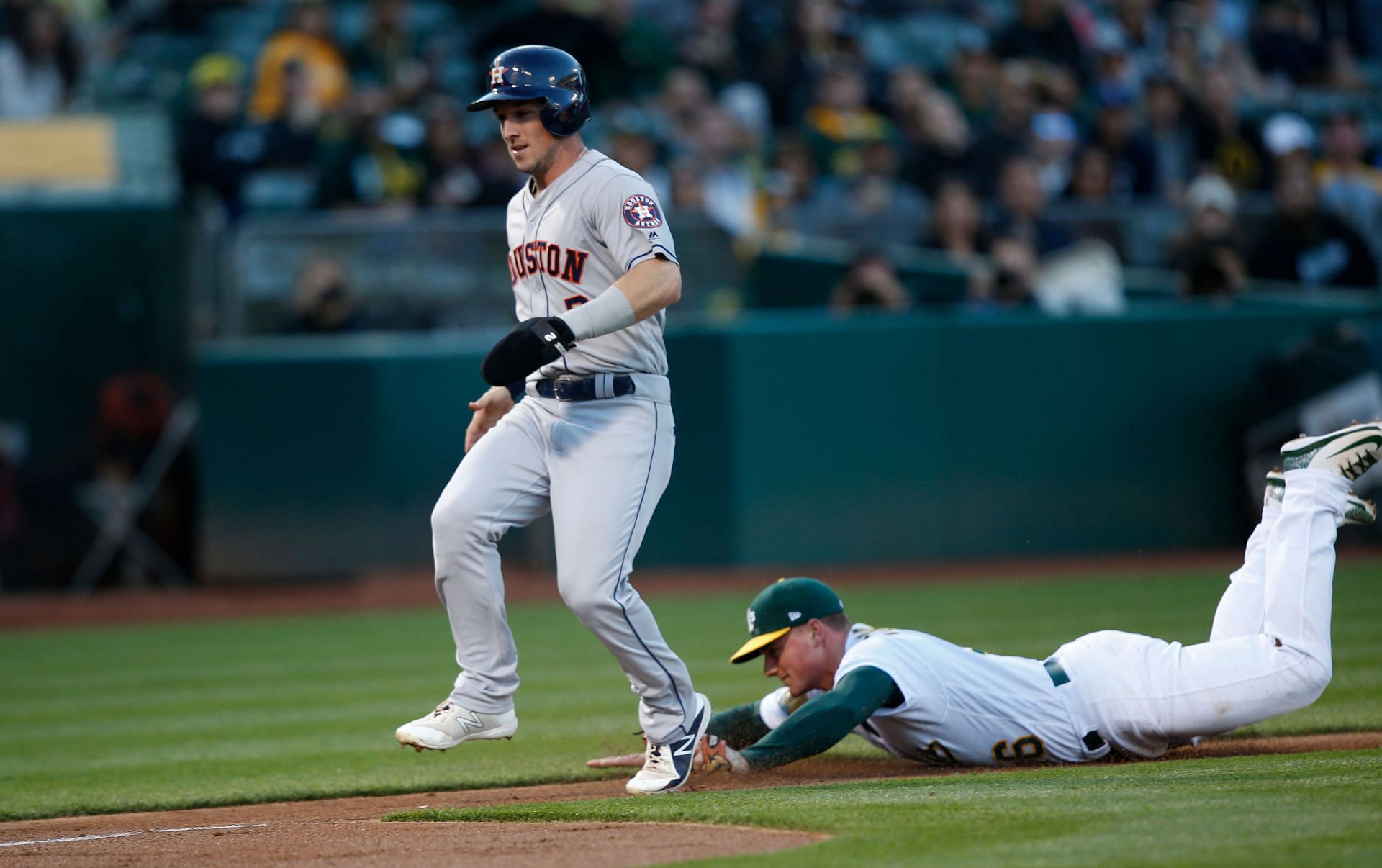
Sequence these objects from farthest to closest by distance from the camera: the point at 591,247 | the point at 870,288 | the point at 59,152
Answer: the point at 59,152, the point at 870,288, the point at 591,247

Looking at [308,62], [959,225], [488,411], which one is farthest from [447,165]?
[488,411]

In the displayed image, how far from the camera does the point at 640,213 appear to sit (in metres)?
4.75

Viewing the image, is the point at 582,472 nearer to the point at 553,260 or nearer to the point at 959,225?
the point at 553,260

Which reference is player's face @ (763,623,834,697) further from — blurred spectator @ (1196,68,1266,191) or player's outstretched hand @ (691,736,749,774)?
blurred spectator @ (1196,68,1266,191)

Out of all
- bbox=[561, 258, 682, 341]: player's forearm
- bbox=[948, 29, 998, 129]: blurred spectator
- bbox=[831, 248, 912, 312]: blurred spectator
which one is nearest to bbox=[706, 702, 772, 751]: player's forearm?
bbox=[561, 258, 682, 341]: player's forearm

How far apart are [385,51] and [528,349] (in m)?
10.7

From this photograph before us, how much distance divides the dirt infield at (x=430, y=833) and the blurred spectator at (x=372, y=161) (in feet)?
27.0

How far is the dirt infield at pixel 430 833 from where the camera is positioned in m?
3.95

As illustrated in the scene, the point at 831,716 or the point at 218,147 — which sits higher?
the point at 218,147

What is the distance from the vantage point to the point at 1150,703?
483 centimetres

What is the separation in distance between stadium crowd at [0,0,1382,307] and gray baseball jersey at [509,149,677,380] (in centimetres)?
737

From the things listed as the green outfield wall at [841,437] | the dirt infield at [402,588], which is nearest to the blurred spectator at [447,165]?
the green outfield wall at [841,437]

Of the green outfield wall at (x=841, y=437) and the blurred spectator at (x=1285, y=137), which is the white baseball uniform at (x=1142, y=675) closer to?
the green outfield wall at (x=841, y=437)

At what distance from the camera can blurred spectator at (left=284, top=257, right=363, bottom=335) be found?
488 inches
